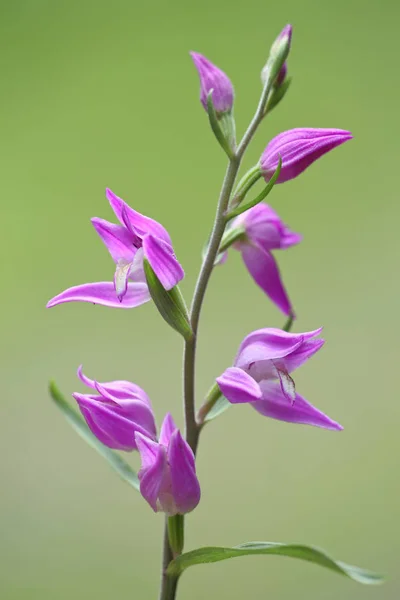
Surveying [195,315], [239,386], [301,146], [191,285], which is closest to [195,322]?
[195,315]

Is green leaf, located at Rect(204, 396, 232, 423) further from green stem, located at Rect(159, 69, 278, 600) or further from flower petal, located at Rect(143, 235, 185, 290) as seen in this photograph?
flower petal, located at Rect(143, 235, 185, 290)

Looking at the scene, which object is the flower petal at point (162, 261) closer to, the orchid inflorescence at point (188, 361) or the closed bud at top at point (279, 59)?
the orchid inflorescence at point (188, 361)

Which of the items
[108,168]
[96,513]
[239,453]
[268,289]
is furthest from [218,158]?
[268,289]

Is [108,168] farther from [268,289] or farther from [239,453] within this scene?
[268,289]

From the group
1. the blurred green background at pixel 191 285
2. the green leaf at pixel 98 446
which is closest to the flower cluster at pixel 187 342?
the green leaf at pixel 98 446

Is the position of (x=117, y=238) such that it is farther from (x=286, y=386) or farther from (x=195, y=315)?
(x=286, y=386)

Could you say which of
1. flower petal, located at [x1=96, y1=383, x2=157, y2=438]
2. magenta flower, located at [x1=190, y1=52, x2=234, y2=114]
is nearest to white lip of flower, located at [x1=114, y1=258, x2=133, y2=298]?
Answer: flower petal, located at [x1=96, y1=383, x2=157, y2=438]
